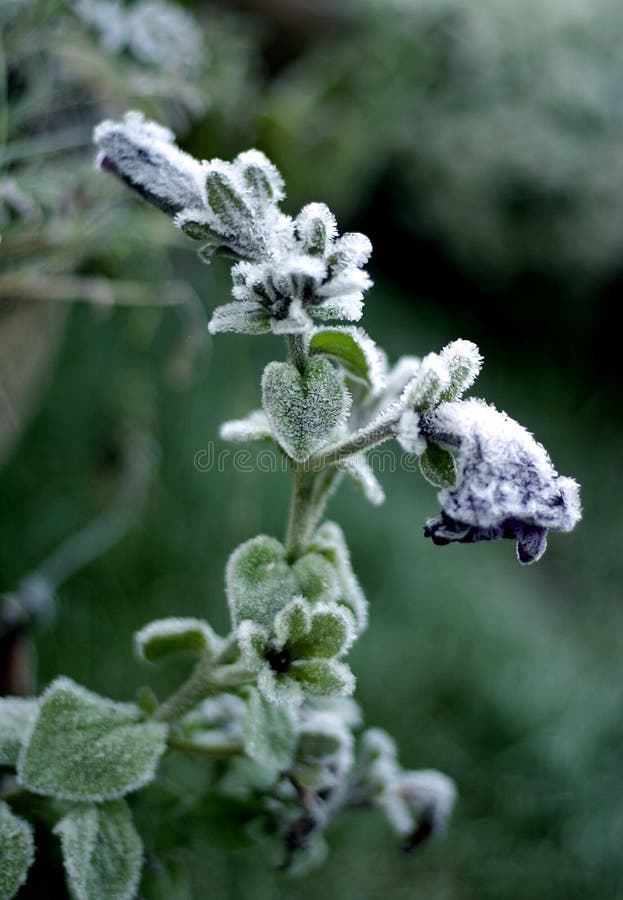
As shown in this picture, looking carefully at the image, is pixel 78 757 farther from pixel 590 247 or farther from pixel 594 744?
pixel 590 247

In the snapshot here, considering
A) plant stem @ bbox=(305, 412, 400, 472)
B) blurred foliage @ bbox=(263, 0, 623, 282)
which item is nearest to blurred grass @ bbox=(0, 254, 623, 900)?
plant stem @ bbox=(305, 412, 400, 472)

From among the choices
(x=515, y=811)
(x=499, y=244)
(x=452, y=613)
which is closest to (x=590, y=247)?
(x=499, y=244)

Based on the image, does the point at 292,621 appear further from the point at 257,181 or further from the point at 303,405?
the point at 257,181

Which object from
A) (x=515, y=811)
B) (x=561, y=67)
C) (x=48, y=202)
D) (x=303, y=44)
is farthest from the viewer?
(x=561, y=67)

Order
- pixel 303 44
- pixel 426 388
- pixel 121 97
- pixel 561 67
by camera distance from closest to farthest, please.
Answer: pixel 426 388
pixel 121 97
pixel 303 44
pixel 561 67

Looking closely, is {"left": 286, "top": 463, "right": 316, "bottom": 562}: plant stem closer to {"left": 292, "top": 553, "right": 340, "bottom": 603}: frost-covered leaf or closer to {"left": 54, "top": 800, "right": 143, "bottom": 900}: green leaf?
{"left": 292, "top": 553, "right": 340, "bottom": 603}: frost-covered leaf

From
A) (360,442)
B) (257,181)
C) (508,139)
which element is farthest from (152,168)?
(508,139)
